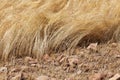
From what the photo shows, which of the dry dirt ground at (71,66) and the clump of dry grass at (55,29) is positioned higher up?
the clump of dry grass at (55,29)

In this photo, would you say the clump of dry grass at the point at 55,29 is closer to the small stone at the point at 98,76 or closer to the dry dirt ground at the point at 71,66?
the dry dirt ground at the point at 71,66

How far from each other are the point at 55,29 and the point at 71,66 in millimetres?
484

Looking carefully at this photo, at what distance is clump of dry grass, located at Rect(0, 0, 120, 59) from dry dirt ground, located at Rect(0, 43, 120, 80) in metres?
0.09

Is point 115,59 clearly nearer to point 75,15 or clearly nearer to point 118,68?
point 118,68

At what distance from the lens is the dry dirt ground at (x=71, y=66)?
2943mm

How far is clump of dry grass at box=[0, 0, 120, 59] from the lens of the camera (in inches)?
133

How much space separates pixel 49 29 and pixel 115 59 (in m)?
0.62

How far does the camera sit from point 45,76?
2963 mm

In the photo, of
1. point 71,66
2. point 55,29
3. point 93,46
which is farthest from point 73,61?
point 55,29

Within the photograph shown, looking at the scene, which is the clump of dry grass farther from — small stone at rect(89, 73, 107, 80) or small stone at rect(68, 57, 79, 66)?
small stone at rect(89, 73, 107, 80)

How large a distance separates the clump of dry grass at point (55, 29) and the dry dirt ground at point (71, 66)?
0.09 meters

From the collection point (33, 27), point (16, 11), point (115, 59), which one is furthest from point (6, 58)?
point (115, 59)

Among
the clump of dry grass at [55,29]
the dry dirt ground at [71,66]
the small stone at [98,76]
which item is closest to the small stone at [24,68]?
the dry dirt ground at [71,66]

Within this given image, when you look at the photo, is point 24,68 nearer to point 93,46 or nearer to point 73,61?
point 73,61
